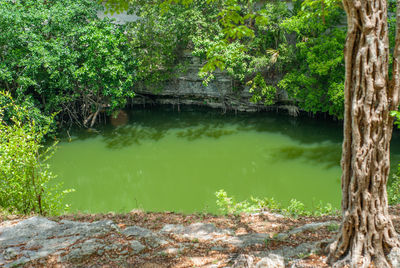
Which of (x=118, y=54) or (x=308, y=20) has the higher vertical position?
(x=308, y=20)

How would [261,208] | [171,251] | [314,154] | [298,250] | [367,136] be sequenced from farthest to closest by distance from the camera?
[314,154] < [261,208] < [171,251] < [298,250] < [367,136]

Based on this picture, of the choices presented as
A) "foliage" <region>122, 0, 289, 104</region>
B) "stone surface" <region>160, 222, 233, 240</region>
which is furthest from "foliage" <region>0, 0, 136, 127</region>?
"stone surface" <region>160, 222, 233, 240</region>

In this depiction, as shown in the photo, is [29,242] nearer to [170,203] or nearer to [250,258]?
[250,258]

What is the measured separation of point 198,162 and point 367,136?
9671 millimetres

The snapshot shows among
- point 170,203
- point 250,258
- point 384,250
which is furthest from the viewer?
point 170,203

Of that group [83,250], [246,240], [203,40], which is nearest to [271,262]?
[246,240]

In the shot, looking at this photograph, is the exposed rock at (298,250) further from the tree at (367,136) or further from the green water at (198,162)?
the green water at (198,162)

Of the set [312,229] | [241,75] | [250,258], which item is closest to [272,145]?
[241,75]

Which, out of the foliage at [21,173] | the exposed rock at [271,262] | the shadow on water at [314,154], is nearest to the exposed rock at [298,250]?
the exposed rock at [271,262]

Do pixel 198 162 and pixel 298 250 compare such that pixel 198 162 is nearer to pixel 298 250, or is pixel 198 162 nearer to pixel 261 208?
pixel 261 208

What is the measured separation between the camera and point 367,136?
2.70m

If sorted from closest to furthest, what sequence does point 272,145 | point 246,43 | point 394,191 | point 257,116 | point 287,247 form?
point 287,247
point 394,191
point 272,145
point 246,43
point 257,116

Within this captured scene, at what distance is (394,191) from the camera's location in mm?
7160

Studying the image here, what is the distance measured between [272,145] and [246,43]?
14.3 ft
